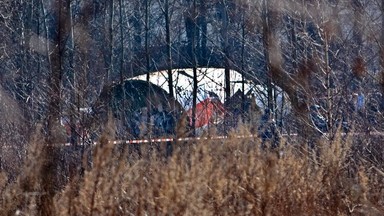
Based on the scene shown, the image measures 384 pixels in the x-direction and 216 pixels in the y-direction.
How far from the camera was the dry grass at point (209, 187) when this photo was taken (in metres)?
4.86

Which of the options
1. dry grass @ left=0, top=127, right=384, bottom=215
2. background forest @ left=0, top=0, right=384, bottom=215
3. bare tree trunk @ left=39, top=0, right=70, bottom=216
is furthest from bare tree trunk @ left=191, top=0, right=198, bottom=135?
dry grass @ left=0, top=127, right=384, bottom=215

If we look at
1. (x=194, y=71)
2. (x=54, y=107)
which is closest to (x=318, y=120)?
(x=54, y=107)

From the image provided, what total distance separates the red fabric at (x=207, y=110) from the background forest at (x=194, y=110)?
781mm

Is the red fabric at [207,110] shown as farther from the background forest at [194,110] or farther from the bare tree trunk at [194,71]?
the background forest at [194,110]

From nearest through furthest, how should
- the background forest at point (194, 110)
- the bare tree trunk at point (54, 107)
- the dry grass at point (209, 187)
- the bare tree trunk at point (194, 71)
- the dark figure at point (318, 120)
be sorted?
the dry grass at point (209, 187), the background forest at point (194, 110), the bare tree trunk at point (54, 107), the dark figure at point (318, 120), the bare tree trunk at point (194, 71)

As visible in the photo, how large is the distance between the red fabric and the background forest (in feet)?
2.56

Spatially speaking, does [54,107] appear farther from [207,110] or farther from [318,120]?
[318,120]

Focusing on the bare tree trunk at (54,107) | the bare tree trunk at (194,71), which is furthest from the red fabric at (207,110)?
the bare tree trunk at (54,107)

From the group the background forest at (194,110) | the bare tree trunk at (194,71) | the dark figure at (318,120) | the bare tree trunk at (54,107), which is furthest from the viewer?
the bare tree trunk at (194,71)

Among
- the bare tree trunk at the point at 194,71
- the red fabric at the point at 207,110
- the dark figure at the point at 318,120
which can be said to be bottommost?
the dark figure at the point at 318,120

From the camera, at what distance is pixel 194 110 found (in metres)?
14.2

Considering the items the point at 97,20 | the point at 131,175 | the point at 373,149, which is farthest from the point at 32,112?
the point at 131,175

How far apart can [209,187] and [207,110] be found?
9.00m

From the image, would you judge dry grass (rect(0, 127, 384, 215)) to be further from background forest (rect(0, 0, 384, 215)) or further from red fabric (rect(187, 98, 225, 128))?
red fabric (rect(187, 98, 225, 128))
